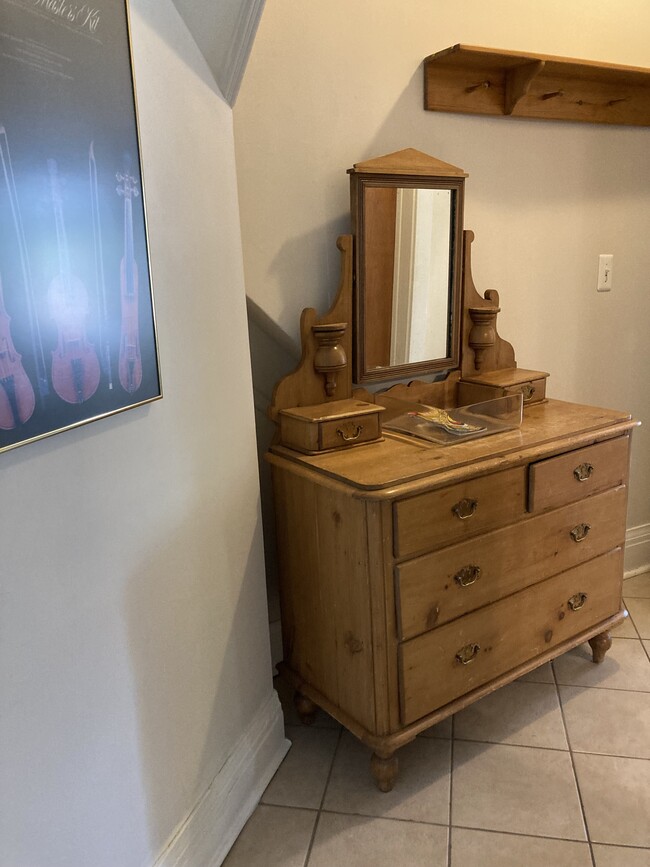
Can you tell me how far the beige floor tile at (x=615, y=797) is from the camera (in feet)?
5.09

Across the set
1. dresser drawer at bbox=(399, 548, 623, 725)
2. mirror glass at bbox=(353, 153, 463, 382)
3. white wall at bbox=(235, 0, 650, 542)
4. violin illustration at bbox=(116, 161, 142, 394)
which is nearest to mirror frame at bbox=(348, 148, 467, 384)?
mirror glass at bbox=(353, 153, 463, 382)

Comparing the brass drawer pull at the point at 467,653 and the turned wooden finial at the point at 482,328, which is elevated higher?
the turned wooden finial at the point at 482,328

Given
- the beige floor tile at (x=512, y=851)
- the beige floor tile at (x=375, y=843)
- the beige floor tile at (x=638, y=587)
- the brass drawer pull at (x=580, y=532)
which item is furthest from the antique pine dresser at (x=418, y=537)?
the beige floor tile at (x=638, y=587)

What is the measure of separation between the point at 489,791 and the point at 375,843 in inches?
12.3

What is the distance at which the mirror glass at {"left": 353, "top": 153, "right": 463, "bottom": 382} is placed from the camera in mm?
1829

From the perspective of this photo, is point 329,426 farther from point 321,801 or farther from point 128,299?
point 321,801

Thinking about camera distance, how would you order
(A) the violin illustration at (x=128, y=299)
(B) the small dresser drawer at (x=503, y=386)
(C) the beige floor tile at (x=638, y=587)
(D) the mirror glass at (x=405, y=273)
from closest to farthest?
(A) the violin illustration at (x=128, y=299) < (D) the mirror glass at (x=405, y=273) < (B) the small dresser drawer at (x=503, y=386) < (C) the beige floor tile at (x=638, y=587)

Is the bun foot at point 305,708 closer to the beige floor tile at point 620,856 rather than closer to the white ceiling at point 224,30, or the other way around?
the beige floor tile at point 620,856

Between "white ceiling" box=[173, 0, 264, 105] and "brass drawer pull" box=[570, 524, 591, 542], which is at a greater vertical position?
"white ceiling" box=[173, 0, 264, 105]

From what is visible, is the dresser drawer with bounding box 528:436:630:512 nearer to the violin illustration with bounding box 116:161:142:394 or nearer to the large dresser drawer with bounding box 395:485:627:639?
the large dresser drawer with bounding box 395:485:627:639

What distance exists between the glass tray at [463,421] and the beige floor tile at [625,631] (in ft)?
3.05

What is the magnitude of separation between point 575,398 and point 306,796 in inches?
62.4

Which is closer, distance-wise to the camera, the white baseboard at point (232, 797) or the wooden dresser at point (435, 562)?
the white baseboard at point (232, 797)

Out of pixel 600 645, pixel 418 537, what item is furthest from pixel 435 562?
pixel 600 645
